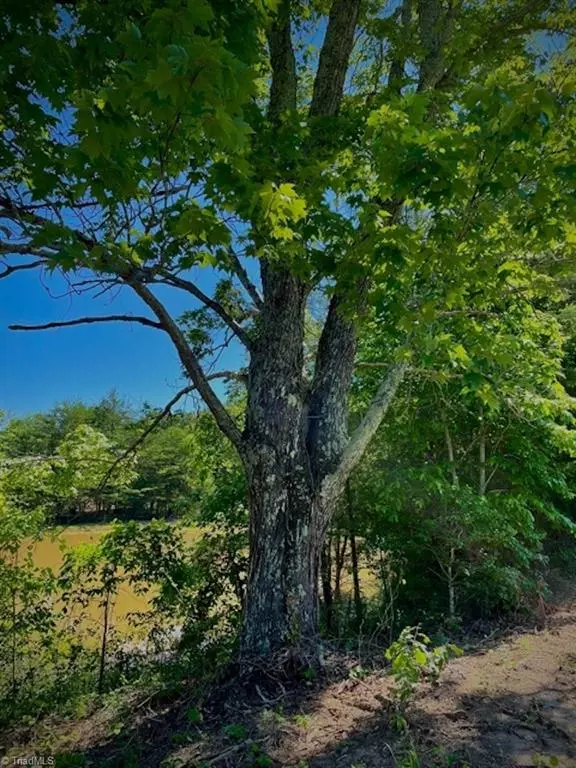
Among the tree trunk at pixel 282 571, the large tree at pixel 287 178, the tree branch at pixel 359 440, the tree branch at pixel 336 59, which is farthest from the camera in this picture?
the tree branch at pixel 336 59

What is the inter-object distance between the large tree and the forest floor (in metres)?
0.35

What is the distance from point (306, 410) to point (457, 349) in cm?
128

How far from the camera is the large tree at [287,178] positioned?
198 cm

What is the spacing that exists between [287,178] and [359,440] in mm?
1981

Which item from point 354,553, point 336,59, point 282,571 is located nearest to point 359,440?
point 282,571

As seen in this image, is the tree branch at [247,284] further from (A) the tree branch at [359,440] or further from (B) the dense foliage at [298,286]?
(A) the tree branch at [359,440]

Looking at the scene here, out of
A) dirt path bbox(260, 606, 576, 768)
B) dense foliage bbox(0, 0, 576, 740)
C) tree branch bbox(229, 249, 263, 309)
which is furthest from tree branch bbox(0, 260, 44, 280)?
dirt path bbox(260, 606, 576, 768)

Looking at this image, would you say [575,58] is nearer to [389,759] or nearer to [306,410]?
[306,410]

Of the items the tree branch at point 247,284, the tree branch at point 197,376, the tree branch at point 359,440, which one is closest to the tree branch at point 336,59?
the tree branch at point 247,284

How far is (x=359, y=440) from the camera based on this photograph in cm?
370

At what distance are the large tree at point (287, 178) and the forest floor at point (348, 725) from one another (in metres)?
0.35

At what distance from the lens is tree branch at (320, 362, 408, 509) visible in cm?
348

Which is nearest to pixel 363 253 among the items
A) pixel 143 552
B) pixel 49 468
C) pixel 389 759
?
pixel 389 759

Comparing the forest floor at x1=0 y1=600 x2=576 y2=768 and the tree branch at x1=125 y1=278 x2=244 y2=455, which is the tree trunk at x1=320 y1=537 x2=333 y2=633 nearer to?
the forest floor at x1=0 y1=600 x2=576 y2=768
